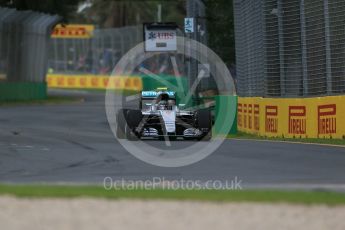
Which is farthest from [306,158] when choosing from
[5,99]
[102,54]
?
[102,54]

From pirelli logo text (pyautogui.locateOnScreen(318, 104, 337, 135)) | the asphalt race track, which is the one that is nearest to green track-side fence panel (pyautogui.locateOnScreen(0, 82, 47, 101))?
the asphalt race track

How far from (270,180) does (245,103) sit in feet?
36.2

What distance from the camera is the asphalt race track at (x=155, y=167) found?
12.0 metres

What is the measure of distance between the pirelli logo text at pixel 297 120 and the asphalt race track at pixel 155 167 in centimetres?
151

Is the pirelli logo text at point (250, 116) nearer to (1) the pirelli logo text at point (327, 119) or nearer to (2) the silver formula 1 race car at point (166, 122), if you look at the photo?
(2) the silver formula 1 race car at point (166, 122)

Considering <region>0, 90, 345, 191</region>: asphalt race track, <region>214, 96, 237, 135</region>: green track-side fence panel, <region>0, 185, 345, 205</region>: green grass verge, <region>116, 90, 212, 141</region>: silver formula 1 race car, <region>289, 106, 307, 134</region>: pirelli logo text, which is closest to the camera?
<region>0, 185, 345, 205</region>: green grass verge

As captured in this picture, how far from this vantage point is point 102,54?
60469 millimetres

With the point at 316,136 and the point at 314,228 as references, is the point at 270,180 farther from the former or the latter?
the point at 316,136

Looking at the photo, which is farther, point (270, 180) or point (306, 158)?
point (306, 158)

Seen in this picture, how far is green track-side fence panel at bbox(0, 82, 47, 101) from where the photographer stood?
41.1m

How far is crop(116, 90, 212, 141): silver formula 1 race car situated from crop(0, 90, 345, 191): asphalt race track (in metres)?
0.57

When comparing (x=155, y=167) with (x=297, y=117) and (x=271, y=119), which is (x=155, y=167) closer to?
(x=297, y=117)

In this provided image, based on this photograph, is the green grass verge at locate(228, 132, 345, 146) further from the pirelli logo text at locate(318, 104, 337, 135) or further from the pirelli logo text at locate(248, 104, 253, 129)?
the pirelli logo text at locate(248, 104, 253, 129)

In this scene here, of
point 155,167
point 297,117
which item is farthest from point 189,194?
point 297,117
